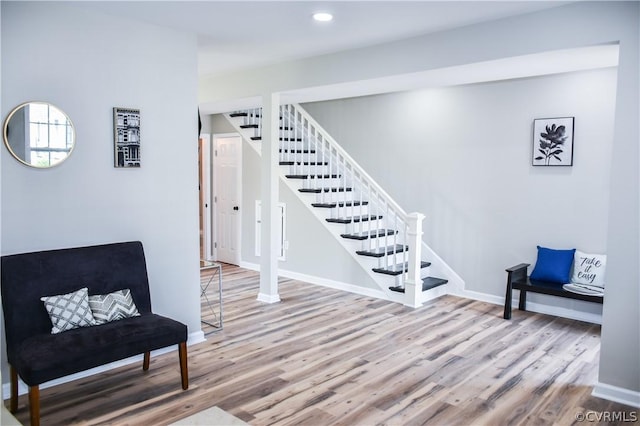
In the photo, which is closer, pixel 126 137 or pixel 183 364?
pixel 183 364

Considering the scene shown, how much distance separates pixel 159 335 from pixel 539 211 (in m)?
3.91

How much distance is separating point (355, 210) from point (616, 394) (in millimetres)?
3733

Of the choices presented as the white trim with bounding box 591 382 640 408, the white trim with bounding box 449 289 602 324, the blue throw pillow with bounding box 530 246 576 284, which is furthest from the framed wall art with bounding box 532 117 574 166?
the white trim with bounding box 591 382 640 408

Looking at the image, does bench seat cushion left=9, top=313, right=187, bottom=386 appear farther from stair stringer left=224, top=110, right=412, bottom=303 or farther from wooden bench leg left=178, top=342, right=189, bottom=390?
stair stringer left=224, top=110, right=412, bottom=303

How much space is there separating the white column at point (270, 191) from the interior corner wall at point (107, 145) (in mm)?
1325

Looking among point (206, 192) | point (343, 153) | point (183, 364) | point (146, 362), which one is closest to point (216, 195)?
point (206, 192)

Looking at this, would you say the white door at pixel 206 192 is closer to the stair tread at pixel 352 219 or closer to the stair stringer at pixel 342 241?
the stair stringer at pixel 342 241

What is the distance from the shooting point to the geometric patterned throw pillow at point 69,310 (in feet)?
10.1

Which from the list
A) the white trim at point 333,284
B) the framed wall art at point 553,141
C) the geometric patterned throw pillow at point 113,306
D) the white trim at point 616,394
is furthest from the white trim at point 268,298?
the white trim at point 616,394

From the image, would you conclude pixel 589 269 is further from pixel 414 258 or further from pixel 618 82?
pixel 618 82

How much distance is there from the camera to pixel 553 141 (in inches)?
201

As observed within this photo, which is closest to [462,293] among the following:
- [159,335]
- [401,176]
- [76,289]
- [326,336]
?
[401,176]

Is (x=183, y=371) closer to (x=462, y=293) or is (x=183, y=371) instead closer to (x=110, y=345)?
(x=110, y=345)

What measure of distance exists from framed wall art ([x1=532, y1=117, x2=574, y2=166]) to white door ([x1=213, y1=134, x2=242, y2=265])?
4016mm
